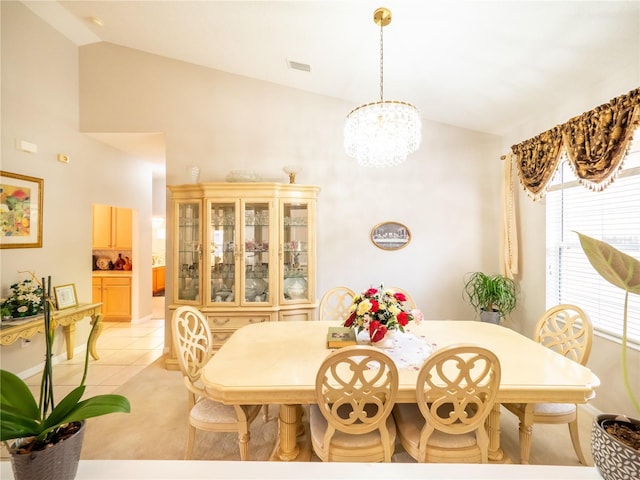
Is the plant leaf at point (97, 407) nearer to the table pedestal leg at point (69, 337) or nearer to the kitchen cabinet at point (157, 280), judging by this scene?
the table pedestal leg at point (69, 337)

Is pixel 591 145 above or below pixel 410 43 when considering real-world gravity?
below

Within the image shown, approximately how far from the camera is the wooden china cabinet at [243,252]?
3107 mm

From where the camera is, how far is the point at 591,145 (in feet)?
6.82

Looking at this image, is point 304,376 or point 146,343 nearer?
point 304,376


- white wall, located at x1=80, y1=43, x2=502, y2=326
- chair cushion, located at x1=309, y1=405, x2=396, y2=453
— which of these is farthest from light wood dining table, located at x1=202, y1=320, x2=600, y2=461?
white wall, located at x1=80, y1=43, x2=502, y2=326

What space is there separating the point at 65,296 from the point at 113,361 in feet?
3.06

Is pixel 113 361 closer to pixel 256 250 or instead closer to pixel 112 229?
pixel 256 250

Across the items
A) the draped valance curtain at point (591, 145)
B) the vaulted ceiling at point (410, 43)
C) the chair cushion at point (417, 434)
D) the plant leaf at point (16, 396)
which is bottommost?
the chair cushion at point (417, 434)

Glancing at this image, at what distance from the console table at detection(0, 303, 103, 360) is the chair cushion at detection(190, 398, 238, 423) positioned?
3.65 ft

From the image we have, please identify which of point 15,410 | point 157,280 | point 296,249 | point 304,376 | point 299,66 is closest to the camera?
point 15,410

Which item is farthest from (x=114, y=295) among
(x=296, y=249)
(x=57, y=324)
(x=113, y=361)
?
(x=296, y=249)

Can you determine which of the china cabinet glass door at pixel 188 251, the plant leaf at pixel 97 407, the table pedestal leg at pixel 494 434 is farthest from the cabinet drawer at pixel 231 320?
the plant leaf at pixel 97 407

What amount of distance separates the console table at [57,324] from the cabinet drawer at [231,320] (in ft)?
3.26

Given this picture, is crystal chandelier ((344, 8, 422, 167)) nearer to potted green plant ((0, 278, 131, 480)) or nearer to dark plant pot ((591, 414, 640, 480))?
dark plant pot ((591, 414, 640, 480))
